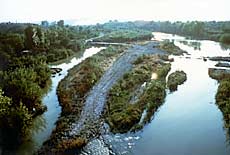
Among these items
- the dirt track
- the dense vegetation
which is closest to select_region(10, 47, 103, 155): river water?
the dense vegetation

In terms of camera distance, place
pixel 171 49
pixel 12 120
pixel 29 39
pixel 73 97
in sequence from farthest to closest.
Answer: pixel 171 49
pixel 29 39
pixel 73 97
pixel 12 120

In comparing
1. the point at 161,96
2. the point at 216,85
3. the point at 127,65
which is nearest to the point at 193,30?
the point at 127,65

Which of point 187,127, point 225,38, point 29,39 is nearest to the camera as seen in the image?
point 187,127

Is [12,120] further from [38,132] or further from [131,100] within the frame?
[131,100]

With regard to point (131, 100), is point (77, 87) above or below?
above

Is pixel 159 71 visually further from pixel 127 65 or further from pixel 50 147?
pixel 50 147

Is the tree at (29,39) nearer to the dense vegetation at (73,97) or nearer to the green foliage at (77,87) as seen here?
the dense vegetation at (73,97)

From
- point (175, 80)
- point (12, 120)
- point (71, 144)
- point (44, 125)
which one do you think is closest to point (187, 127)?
point (71, 144)

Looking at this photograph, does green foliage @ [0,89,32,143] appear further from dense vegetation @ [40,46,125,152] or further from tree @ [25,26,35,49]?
tree @ [25,26,35,49]
